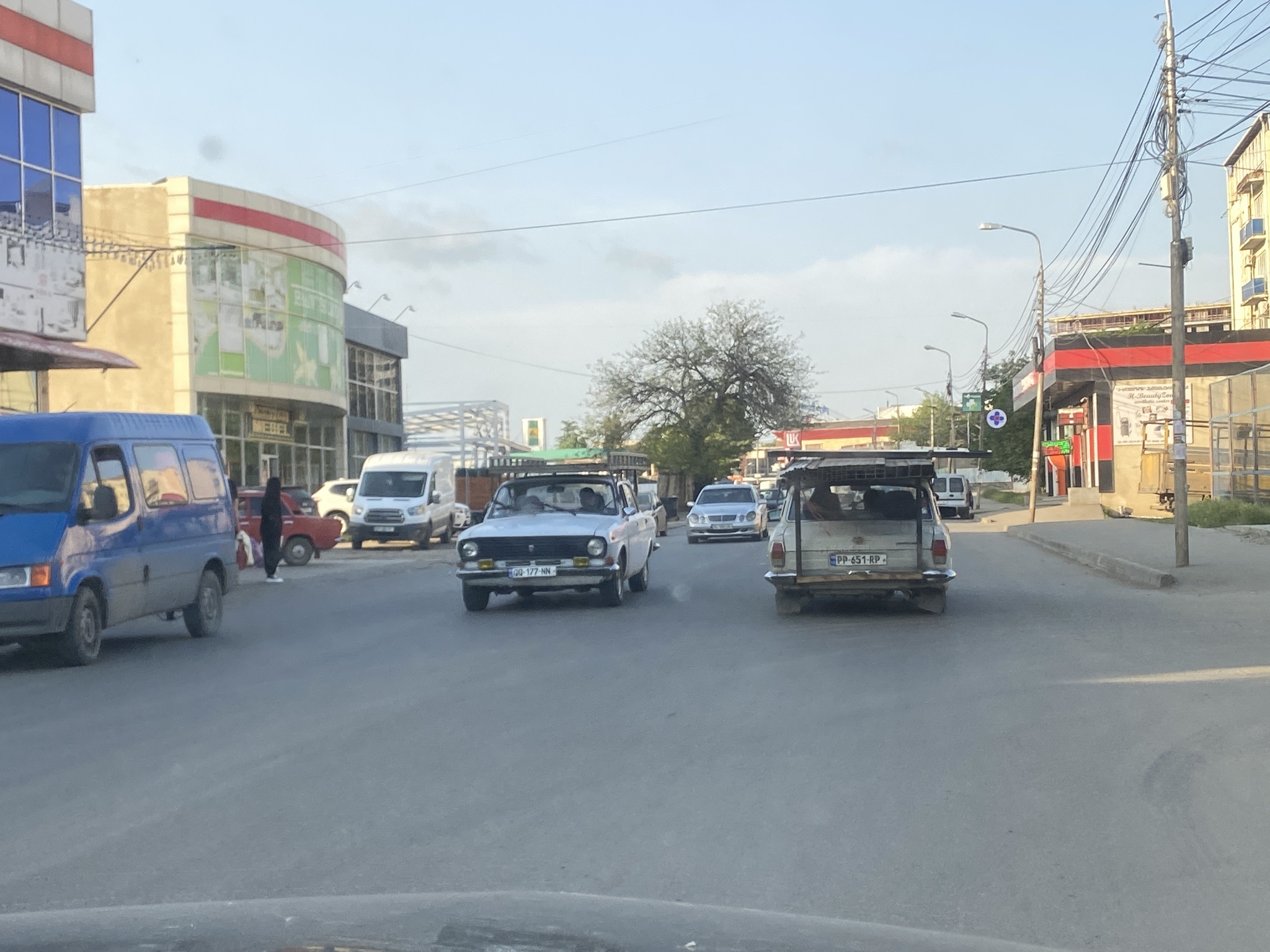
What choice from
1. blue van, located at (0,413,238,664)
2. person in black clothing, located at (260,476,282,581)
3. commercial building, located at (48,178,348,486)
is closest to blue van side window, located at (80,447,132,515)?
blue van, located at (0,413,238,664)

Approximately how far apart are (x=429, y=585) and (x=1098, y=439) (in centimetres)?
4401

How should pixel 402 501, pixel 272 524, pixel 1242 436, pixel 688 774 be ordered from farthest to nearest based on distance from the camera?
pixel 402 501 → pixel 1242 436 → pixel 272 524 → pixel 688 774

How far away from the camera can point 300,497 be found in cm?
2858

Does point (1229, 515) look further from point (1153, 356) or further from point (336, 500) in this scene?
point (1153, 356)

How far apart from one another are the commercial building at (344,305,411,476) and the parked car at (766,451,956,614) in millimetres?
39293

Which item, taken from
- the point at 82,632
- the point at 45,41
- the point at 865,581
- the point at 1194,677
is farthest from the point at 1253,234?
the point at 82,632

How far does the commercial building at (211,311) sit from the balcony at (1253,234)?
45366 millimetres

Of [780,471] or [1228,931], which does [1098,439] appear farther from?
[1228,931]

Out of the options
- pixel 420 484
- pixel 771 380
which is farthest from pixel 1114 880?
pixel 771 380

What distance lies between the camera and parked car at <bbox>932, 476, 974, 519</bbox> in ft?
156

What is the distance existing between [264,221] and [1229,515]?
30569 mm

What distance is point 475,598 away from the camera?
15516 millimetres

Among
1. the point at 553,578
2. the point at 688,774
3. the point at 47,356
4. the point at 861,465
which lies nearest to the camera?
the point at 688,774

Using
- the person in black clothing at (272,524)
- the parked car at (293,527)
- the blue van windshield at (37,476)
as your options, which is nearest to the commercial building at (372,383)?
the parked car at (293,527)
